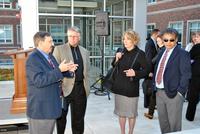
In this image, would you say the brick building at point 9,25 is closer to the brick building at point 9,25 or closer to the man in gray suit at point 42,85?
the brick building at point 9,25

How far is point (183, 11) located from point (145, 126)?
14.4m

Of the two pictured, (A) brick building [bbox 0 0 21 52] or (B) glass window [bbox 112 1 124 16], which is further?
(A) brick building [bbox 0 0 21 52]

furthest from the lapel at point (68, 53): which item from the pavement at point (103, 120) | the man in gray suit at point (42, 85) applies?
the pavement at point (103, 120)

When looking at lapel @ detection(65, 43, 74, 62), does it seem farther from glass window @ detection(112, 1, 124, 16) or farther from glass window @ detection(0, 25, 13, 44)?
glass window @ detection(0, 25, 13, 44)

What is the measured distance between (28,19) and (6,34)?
18.6 m

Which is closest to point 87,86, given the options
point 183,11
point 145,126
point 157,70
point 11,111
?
point 157,70

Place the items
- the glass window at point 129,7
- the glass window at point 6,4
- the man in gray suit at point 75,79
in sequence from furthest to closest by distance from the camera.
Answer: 1. the glass window at point 6,4
2. the glass window at point 129,7
3. the man in gray suit at point 75,79

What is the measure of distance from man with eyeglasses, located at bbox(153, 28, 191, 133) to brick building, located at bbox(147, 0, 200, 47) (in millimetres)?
13911

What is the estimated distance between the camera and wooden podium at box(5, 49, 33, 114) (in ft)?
11.5

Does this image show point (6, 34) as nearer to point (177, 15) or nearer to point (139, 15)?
point (177, 15)

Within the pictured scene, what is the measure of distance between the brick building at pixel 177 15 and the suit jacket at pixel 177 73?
13950mm

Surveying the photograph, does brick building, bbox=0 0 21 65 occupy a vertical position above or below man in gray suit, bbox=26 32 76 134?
above

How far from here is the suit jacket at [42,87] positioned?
2219 millimetres

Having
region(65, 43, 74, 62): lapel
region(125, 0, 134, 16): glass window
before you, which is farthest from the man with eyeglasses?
region(125, 0, 134, 16): glass window
